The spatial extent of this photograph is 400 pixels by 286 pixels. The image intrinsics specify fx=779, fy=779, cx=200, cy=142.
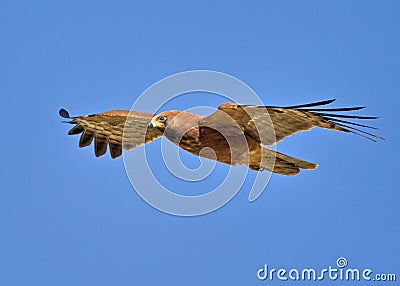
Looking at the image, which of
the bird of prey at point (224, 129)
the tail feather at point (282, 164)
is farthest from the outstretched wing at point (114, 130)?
the tail feather at point (282, 164)

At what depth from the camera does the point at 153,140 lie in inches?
496

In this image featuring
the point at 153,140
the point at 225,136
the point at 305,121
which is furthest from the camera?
the point at 153,140

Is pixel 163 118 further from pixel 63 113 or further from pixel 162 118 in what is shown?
pixel 63 113

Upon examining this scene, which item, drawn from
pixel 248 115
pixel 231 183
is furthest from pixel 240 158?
pixel 248 115

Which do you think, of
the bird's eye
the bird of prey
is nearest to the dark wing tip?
the bird of prey

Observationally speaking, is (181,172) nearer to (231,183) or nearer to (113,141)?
(231,183)

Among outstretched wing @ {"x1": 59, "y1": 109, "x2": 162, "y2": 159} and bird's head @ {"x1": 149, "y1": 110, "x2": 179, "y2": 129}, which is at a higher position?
outstretched wing @ {"x1": 59, "y1": 109, "x2": 162, "y2": 159}

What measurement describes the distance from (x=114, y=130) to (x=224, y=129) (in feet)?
8.28

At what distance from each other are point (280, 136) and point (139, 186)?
7.43 ft

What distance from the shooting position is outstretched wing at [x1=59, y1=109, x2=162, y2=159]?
12.1 meters

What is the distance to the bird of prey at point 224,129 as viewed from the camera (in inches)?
404

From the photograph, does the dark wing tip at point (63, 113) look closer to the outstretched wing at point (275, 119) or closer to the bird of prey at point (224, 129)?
the bird of prey at point (224, 129)

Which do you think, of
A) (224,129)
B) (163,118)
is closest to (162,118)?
(163,118)

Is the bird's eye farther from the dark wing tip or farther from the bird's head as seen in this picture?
the dark wing tip
